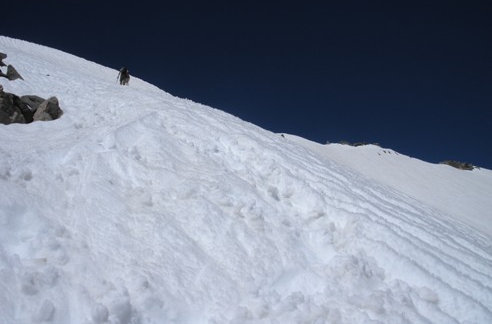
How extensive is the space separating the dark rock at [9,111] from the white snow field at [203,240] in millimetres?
578

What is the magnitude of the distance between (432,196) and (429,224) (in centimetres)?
1156

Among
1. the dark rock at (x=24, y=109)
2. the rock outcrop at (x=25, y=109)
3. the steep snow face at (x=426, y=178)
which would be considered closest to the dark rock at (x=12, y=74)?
the rock outcrop at (x=25, y=109)

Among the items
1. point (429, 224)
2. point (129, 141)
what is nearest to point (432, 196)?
point (429, 224)

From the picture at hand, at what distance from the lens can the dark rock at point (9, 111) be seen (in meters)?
7.26

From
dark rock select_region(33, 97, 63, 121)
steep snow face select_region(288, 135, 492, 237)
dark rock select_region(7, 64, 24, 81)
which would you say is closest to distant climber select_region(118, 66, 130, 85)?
dark rock select_region(7, 64, 24, 81)

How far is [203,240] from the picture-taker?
4.37 metres

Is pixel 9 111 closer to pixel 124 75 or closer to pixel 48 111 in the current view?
pixel 48 111

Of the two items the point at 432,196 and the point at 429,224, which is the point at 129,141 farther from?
the point at 432,196

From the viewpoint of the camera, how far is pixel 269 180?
20.4ft

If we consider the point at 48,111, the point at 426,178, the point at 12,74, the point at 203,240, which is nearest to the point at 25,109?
the point at 48,111

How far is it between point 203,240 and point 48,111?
20.2ft

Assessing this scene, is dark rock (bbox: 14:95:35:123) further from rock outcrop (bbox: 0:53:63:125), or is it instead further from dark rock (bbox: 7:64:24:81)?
dark rock (bbox: 7:64:24:81)

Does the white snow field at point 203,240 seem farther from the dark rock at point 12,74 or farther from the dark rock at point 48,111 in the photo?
the dark rock at point 12,74

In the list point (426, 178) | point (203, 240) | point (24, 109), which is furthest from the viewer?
point (426, 178)
